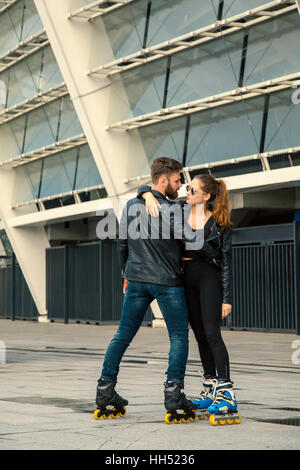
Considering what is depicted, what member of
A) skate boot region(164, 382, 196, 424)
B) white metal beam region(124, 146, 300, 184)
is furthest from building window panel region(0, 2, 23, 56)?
skate boot region(164, 382, 196, 424)

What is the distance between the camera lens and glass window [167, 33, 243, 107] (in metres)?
21.2

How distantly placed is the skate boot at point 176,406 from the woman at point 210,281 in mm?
184

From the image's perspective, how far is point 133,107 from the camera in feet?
82.0

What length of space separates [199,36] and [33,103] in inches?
414

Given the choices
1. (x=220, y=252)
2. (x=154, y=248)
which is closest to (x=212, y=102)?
(x=220, y=252)

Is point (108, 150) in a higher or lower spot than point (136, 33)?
lower

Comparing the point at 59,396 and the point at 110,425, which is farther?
the point at 59,396

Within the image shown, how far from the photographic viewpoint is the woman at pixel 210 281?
6.28 metres

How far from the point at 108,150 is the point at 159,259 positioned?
62.9ft

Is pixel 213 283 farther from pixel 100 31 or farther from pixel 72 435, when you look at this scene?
pixel 100 31

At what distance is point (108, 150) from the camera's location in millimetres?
25312

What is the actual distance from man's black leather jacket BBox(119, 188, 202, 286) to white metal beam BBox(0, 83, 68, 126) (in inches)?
873
